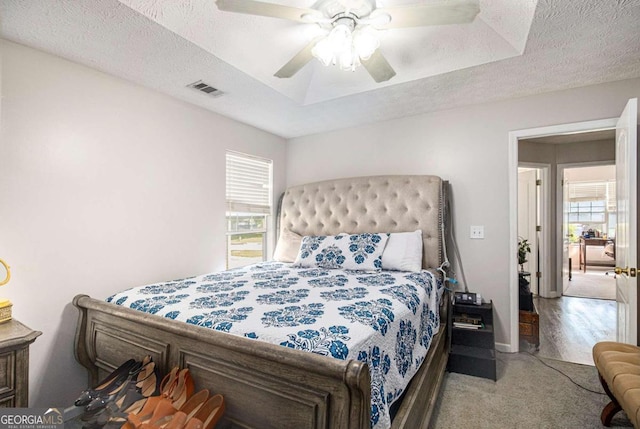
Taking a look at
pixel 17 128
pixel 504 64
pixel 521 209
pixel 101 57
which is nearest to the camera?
pixel 17 128

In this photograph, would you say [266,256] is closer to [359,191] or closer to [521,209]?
[359,191]

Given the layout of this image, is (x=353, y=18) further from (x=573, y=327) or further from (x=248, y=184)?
(x=573, y=327)

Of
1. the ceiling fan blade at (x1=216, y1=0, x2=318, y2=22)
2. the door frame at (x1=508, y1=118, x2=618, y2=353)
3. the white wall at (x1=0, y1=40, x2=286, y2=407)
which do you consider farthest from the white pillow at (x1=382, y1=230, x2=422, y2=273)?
the ceiling fan blade at (x1=216, y1=0, x2=318, y2=22)

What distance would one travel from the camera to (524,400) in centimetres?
220

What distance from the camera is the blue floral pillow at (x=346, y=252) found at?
2.85 m

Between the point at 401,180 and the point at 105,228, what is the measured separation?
2.59m

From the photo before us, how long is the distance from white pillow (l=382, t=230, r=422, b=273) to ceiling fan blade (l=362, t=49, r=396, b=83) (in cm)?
144

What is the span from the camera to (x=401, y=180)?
3273 mm

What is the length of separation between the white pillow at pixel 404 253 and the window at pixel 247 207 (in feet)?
5.25

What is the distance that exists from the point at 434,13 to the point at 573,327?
3.90 metres

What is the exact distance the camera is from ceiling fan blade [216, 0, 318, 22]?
1438mm

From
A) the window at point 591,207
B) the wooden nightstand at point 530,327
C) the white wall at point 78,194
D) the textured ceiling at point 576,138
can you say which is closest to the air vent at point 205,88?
the white wall at point 78,194

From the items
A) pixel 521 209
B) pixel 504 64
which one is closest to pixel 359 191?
pixel 504 64

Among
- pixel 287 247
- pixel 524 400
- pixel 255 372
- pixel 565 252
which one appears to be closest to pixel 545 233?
pixel 565 252
